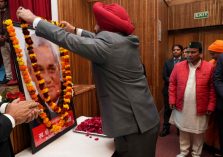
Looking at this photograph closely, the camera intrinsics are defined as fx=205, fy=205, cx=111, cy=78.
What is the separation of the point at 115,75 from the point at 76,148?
0.65 meters

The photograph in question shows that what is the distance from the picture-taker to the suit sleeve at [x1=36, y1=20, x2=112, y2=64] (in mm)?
1159

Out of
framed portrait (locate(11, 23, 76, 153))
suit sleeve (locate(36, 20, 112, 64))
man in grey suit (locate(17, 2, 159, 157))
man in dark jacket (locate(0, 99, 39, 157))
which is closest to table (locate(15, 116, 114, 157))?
framed portrait (locate(11, 23, 76, 153))

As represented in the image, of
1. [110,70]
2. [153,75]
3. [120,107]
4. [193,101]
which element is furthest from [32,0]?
[153,75]

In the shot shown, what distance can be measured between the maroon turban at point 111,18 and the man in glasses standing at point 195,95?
134 cm

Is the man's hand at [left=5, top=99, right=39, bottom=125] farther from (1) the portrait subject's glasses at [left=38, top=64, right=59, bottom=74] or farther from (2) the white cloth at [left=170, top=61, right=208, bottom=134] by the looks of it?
(2) the white cloth at [left=170, top=61, right=208, bottom=134]

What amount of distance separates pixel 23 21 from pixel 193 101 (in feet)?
6.34

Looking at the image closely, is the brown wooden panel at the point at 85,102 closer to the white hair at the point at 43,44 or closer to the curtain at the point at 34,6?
the white hair at the point at 43,44

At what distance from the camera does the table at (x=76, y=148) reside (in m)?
1.43

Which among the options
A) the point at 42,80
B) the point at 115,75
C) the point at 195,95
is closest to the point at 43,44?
the point at 42,80

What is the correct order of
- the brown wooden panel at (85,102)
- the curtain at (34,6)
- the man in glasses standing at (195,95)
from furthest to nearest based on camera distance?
the man in glasses standing at (195,95), the brown wooden panel at (85,102), the curtain at (34,6)

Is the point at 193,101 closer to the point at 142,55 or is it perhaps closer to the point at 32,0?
the point at 142,55

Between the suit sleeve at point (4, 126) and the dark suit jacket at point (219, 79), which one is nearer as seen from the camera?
the suit sleeve at point (4, 126)

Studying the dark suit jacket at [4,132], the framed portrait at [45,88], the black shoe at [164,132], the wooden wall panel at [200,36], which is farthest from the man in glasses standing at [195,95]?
the wooden wall panel at [200,36]

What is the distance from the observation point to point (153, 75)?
386 cm
